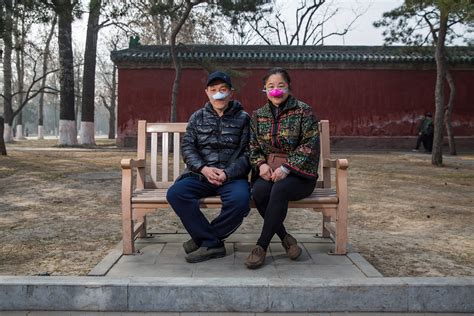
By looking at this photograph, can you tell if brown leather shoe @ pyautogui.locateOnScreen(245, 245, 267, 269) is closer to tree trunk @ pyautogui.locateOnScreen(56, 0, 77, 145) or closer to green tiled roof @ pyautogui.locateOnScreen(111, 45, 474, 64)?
green tiled roof @ pyautogui.locateOnScreen(111, 45, 474, 64)

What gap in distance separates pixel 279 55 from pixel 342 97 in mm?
3255

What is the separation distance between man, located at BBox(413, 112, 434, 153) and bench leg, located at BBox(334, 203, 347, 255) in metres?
15.7

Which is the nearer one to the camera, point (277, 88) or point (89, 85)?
point (277, 88)

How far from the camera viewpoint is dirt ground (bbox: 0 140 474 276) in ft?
11.8

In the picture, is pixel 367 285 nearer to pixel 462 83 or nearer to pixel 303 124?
pixel 303 124

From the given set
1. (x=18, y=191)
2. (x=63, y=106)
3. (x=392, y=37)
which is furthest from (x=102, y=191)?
(x=63, y=106)

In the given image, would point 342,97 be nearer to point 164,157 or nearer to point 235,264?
point 164,157

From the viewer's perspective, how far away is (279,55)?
772 inches

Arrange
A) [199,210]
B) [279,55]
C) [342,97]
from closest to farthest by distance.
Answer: [199,210], [279,55], [342,97]

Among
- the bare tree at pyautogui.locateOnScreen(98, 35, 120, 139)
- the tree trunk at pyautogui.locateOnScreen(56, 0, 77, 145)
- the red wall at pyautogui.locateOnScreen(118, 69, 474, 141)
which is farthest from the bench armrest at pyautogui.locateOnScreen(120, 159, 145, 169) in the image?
the bare tree at pyautogui.locateOnScreen(98, 35, 120, 139)

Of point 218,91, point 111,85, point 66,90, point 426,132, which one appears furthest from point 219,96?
point 111,85

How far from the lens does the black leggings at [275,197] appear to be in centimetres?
335

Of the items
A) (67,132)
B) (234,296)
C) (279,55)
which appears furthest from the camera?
(67,132)

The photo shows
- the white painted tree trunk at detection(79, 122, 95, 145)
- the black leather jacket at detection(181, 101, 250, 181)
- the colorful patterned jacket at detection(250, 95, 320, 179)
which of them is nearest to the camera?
the colorful patterned jacket at detection(250, 95, 320, 179)
